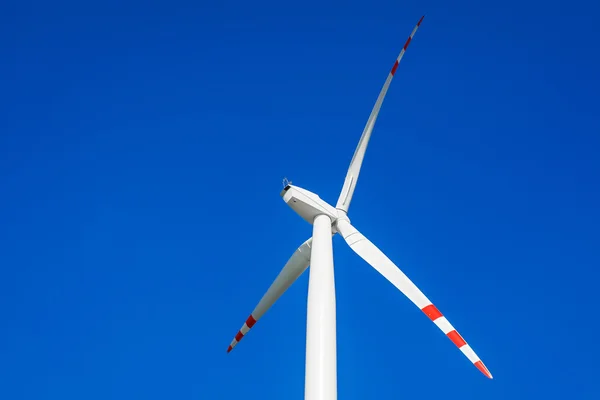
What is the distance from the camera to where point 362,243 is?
23.6 meters

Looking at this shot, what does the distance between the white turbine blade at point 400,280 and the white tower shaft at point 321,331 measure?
200 centimetres

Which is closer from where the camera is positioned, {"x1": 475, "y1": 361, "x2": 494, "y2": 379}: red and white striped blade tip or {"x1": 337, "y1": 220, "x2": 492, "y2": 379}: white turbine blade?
{"x1": 475, "y1": 361, "x2": 494, "y2": 379}: red and white striped blade tip

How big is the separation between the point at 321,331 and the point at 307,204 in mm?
7400

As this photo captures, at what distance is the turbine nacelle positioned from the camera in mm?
24625

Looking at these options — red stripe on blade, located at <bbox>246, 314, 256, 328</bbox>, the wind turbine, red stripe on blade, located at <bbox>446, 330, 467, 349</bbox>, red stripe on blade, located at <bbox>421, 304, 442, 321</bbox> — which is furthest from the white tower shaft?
red stripe on blade, located at <bbox>246, 314, 256, 328</bbox>

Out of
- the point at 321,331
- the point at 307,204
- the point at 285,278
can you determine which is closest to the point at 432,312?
the point at 321,331

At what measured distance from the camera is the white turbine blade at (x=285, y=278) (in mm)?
24844

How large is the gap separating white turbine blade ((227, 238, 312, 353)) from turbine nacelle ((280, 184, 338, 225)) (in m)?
1.12

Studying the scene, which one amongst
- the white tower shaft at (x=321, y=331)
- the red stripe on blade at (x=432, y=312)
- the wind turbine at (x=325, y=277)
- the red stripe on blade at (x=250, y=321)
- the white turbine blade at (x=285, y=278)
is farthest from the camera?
the red stripe on blade at (x=250, y=321)

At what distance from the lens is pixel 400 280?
21.7 metres

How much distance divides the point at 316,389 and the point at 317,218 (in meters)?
8.79

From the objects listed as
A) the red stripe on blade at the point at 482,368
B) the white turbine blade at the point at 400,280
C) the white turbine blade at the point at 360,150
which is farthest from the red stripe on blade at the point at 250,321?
the red stripe on blade at the point at 482,368

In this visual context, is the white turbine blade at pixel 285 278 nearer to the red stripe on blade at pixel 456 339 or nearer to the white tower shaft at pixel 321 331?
the white tower shaft at pixel 321 331

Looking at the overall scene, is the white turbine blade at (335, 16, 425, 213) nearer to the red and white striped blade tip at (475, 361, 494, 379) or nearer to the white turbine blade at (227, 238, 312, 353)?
the white turbine blade at (227, 238, 312, 353)
